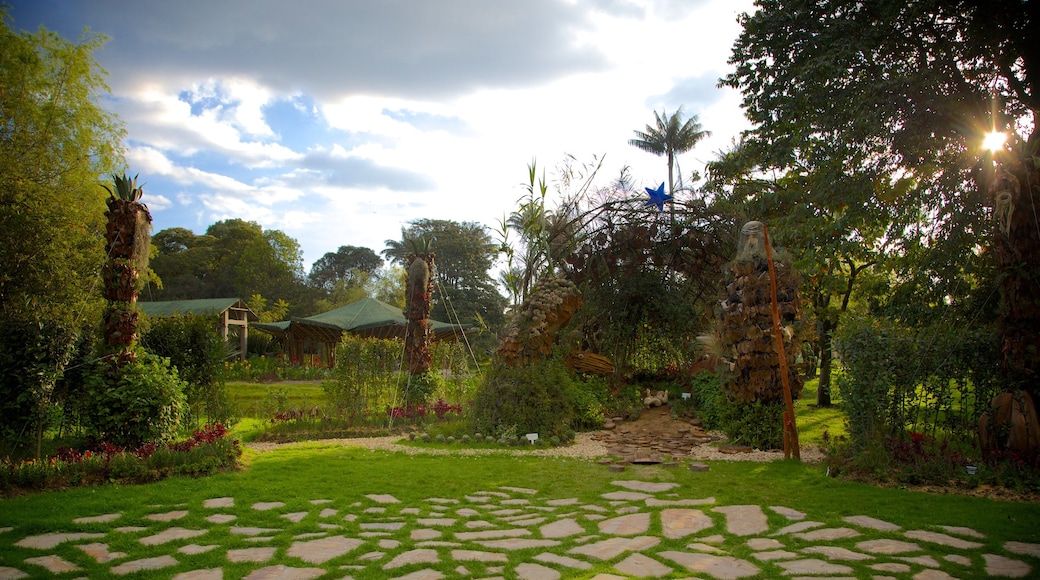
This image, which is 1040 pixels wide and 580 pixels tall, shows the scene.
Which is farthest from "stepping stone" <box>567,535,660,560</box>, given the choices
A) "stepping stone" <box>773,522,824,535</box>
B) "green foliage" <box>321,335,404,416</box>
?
"green foliage" <box>321,335,404,416</box>

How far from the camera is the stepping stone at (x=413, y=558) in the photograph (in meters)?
3.40

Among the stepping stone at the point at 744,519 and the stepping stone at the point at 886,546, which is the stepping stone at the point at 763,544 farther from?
the stepping stone at the point at 886,546

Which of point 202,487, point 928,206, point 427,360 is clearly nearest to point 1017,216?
point 928,206

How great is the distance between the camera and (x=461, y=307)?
1315 inches

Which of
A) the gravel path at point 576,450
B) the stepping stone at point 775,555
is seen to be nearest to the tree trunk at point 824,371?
the gravel path at point 576,450

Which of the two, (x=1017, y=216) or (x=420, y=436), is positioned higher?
(x=1017, y=216)

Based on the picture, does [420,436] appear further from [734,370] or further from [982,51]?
[982,51]

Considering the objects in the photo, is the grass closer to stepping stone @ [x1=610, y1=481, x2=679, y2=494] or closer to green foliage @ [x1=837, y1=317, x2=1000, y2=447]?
stepping stone @ [x1=610, y1=481, x2=679, y2=494]

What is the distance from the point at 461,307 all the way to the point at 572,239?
2264 cm

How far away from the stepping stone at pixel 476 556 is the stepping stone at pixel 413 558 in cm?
11

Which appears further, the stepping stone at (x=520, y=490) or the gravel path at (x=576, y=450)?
the gravel path at (x=576, y=450)

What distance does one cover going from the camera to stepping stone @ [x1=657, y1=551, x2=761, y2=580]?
10.5 feet

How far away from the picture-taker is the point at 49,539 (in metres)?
3.84

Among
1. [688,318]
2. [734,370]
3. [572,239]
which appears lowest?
[734,370]
